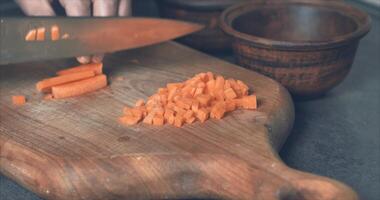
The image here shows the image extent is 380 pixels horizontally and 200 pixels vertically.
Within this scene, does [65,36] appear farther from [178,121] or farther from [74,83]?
[178,121]

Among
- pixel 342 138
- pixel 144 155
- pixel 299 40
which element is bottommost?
pixel 342 138

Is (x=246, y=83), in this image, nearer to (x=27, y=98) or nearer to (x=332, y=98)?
(x=332, y=98)

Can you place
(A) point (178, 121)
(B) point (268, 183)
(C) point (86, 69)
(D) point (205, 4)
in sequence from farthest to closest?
(D) point (205, 4) → (C) point (86, 69) → (A) point (178, 121) → (B) point (268, 183)

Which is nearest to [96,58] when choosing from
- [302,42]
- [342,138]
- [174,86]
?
[174,86]

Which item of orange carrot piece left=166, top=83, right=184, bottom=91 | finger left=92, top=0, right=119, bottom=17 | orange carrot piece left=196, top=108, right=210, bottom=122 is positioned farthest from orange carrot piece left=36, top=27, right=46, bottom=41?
orange carrot piece left=196, top=108, right=210, bottom=122

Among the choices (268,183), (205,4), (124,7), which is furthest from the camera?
(205,4)
